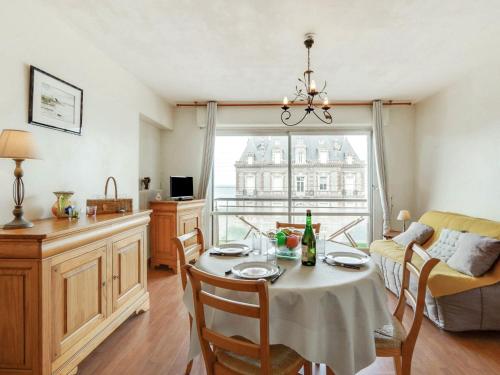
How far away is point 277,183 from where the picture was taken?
15.7 feet

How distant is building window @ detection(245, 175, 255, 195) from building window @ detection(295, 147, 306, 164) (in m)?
0.84

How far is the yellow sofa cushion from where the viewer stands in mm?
2203

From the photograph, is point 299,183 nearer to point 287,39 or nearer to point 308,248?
point 287,39

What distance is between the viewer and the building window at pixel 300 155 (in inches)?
187

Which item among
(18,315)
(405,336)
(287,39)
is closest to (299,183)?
(287,39)

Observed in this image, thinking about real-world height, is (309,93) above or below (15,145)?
→ above

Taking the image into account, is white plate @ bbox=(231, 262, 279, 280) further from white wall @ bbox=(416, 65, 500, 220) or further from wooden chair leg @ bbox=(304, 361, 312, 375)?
white wall @ bbox=(416, 65, 500, 220)

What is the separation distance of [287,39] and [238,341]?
96.6 inches

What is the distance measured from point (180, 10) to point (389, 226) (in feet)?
13.4

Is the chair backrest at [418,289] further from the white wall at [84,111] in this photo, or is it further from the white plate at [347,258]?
the white wall at [84,111]

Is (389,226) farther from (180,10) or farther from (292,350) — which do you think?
(180,10)

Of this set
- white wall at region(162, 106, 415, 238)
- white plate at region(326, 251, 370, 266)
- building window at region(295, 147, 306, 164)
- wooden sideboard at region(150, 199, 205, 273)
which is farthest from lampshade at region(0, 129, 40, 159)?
building window at region(295, 147, 306, 164)

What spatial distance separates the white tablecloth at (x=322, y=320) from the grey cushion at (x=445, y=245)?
1871 mm

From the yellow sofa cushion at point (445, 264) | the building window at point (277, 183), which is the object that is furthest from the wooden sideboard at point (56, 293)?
the building window at point (277, 183)
